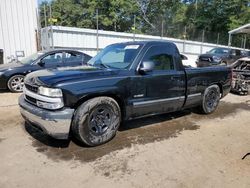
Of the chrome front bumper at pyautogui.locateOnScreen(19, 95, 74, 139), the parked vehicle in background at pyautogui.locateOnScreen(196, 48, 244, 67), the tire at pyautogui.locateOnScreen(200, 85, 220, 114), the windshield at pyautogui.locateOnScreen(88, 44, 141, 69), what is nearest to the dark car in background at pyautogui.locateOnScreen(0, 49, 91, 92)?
the windshield at pyautogui.locateOnScreen(88, 44, 141, 69)

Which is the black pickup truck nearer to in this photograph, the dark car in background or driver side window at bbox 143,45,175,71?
driver side window at bbox 143,45,175,71

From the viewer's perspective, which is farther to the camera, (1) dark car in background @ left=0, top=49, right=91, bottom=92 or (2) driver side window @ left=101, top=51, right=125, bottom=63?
(1) dark car in background @ left=0, top=49, right=91, bottom=92

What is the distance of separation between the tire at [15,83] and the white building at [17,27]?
463cm

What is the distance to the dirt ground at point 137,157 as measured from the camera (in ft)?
10.6

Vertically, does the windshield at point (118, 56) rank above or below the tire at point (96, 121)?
above

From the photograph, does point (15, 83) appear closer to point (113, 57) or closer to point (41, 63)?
point (41, 63)

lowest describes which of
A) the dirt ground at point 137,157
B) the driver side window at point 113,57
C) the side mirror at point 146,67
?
the dirt ground at point 137,157

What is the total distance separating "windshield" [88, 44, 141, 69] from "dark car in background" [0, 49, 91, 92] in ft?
9.14

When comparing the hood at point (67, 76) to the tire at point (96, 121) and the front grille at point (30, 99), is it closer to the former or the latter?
the front grille at point (30, 99)

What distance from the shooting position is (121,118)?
452cm

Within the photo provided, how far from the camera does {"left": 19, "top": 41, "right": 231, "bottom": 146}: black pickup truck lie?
376 cm

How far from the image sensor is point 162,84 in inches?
192

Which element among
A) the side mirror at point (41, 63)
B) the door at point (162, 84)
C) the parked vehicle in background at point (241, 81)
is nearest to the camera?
the door at point (162, 84)

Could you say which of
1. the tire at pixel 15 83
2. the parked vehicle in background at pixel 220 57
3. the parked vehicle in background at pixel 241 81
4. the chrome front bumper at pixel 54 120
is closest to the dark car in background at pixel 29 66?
the tire at pixel 15 83
